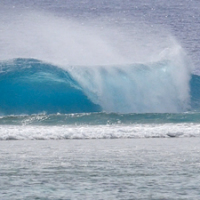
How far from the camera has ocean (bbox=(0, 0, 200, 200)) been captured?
5.60m

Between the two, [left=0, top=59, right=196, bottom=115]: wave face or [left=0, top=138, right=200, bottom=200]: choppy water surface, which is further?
[left=0, top=59, right=196, bottom=115]: wave face

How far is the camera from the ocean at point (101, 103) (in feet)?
18.4

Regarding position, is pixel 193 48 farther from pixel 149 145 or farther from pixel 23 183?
pixel 23 183

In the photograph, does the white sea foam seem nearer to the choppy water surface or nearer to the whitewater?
the whitewater

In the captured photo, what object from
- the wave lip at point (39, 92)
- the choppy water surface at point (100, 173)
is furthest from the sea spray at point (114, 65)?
the choppy water surface at point (100, 173)

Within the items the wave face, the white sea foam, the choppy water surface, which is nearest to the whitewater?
the wave face

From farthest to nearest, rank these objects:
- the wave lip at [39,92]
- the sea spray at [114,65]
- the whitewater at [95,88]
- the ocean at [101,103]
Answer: the sea spray at [114,65], the wave lip at [39,92], the whitewater at [95,88], the ocean at [101,103]

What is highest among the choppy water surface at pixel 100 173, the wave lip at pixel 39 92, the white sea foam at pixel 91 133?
the wave lip at pixel 39 92

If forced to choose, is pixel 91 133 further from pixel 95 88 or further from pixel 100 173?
pixel 95 88

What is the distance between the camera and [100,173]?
234 inches

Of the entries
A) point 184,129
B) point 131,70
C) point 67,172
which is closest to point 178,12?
point 131,70

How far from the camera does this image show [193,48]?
28156 millimetres

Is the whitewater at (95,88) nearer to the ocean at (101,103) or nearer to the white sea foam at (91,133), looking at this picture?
the ocean at (101,103)

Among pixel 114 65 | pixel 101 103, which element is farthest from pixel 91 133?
pixel 114 65
